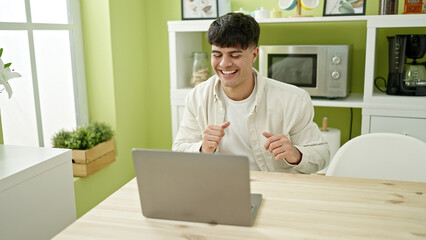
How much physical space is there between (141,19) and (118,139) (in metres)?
0.90

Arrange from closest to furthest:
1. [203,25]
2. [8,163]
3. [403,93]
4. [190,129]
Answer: [8,163], [190,129], [403,93], [203,25]

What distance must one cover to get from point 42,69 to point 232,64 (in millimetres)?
1306

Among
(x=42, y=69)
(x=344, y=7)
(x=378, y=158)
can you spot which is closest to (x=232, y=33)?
(x=378, y=158)

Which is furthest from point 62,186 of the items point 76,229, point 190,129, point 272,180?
point 272,180

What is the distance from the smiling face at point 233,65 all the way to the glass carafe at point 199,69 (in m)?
1.14

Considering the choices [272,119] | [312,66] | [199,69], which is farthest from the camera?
[199,69]

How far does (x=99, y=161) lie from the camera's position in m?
2.63

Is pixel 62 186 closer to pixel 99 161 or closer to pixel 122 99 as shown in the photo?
pixel 99 161

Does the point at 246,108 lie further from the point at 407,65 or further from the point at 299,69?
the point at 407,65

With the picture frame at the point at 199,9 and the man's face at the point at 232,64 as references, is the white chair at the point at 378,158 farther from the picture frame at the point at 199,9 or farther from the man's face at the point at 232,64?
→ the picture frame at the point at 199,9

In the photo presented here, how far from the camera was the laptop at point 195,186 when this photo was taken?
100cm

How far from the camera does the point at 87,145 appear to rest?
8.22 feet

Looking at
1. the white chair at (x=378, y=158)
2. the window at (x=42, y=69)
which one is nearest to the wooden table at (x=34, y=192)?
the window at (x=42, y=69)

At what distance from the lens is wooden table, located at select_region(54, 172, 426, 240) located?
1037 millimetres
